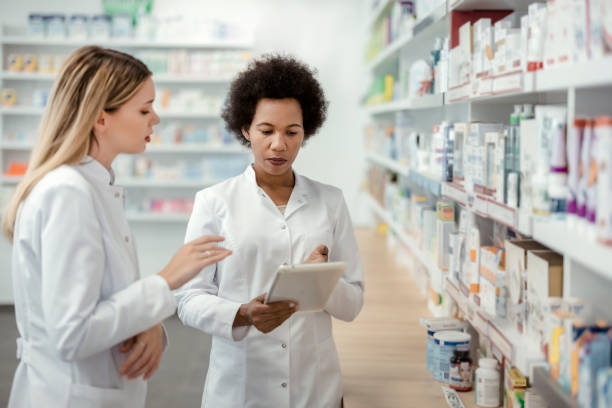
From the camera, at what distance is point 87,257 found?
1.50 meters

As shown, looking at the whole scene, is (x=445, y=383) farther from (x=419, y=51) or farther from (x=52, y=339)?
(x=419, y=51)

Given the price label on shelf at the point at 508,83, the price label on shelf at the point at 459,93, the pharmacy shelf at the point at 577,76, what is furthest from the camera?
the price label on shelf at the point at 459,93

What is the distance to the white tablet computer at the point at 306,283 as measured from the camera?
1683mm

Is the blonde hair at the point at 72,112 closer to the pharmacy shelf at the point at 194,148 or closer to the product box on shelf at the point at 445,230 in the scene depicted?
the product box on shelf at the point at 445,230

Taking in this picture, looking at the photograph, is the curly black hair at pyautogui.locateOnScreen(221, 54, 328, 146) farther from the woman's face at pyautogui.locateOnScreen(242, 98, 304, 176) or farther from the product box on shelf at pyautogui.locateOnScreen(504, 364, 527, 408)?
the product box on shelf at pyautogui.locateOnScreen(504, 364, 527, 408)

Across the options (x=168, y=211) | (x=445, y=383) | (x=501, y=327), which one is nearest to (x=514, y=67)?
(x=501, y=327)

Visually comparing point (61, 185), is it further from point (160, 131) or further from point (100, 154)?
point (160, 131)

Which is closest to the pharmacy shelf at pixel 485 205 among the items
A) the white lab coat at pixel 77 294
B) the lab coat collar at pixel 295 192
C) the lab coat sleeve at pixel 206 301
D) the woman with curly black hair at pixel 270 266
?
the woman with curly black hair at pixel 270 266

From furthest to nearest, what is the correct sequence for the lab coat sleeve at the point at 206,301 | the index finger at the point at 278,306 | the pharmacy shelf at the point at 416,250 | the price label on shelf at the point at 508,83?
the pharmacy shelf at the point at 416,250
the lab coat sleeve at the point at 206,301
the index finger at the point at 278,306
the price label on shelf at the point at 508,83

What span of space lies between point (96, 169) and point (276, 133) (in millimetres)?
613

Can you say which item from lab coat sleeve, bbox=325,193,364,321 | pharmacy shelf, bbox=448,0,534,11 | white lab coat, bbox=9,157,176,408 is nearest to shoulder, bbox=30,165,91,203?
white lab coat, bbox=9,157,176,408

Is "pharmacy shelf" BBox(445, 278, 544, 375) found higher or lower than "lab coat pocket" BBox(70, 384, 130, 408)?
higher

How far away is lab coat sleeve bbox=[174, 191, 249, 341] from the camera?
1.93 meters

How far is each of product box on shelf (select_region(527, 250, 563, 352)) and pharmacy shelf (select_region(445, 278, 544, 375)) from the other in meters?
0.04
